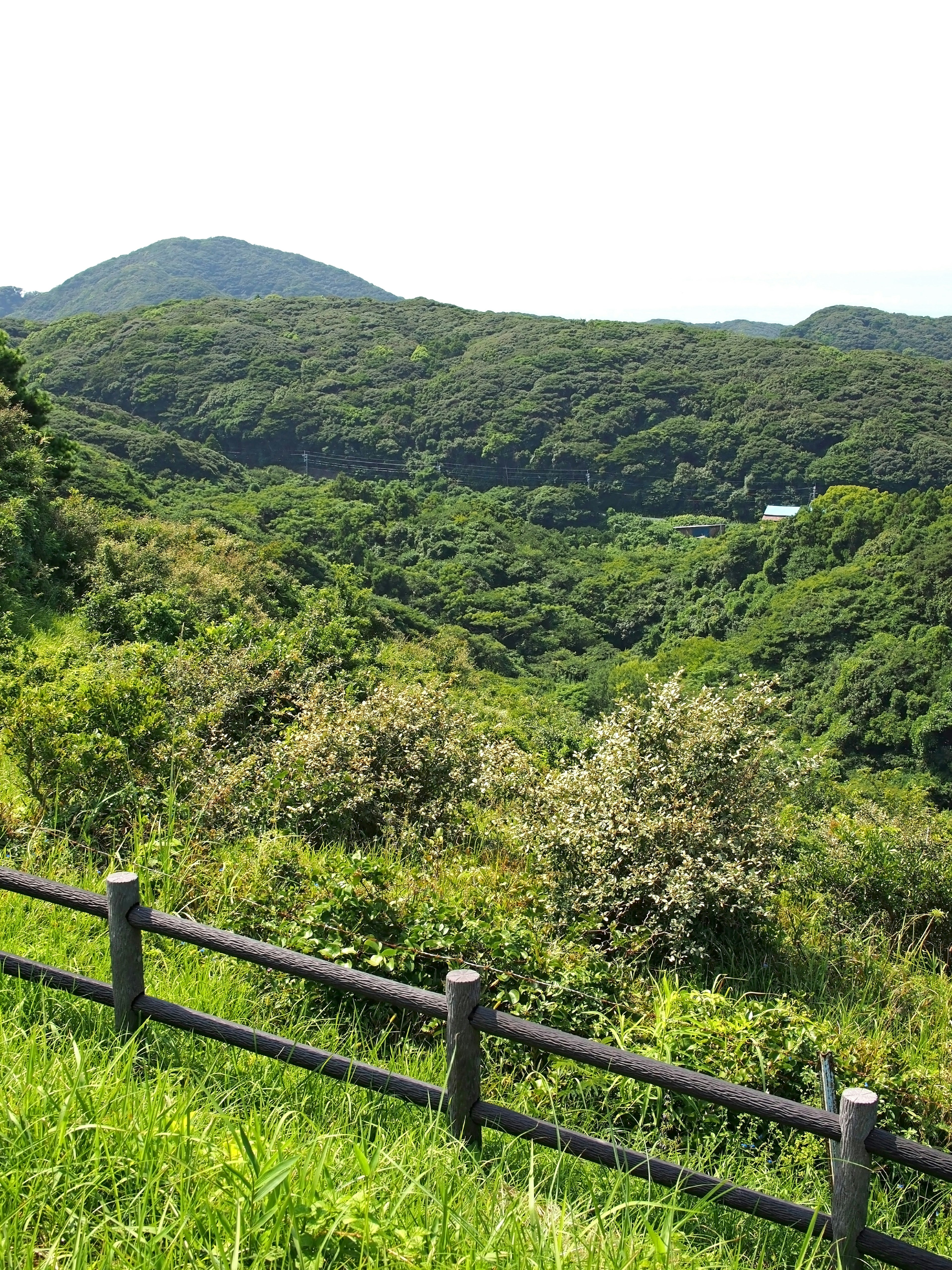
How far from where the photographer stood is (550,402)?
295ft

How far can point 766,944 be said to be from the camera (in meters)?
4.79

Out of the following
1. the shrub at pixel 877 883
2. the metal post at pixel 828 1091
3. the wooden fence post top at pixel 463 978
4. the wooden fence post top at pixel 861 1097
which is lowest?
the shrub at pixel 877 883

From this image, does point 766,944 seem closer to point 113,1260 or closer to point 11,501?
point 113,1260

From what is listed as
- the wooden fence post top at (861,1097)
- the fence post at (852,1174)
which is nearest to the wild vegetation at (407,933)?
the fence post at (852,1174)

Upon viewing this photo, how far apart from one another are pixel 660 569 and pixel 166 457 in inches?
1221

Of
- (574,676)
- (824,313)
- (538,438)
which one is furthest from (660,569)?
(824,313)

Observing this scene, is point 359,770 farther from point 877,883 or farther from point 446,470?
point 446,470

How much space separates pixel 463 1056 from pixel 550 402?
297ft

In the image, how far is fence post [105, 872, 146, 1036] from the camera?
2.71 metres

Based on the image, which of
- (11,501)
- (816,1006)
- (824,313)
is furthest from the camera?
(824,313)

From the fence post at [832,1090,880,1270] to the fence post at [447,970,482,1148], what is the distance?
0.88m

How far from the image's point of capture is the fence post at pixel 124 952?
2713 mm

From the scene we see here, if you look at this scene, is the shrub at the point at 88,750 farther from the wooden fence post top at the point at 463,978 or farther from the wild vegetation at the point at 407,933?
the wooden fence post top at the point at 463,978

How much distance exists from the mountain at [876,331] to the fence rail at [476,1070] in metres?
144
